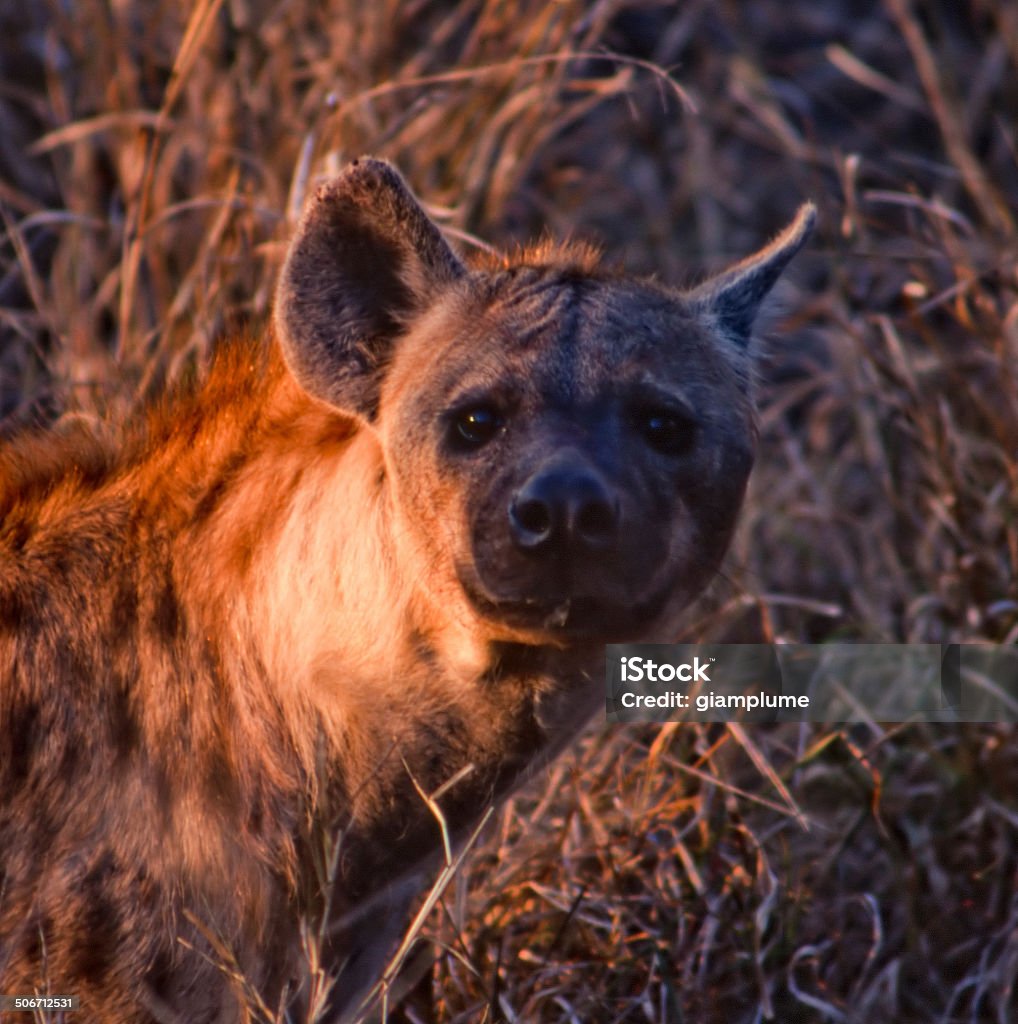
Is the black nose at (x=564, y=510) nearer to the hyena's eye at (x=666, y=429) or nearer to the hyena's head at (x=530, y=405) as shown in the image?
the hyena's head at (x=530, y=405)

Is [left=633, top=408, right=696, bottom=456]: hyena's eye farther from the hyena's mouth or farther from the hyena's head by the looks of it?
the hyena's mouth

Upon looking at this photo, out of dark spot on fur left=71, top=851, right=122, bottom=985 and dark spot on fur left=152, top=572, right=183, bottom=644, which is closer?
dark spot on fur left=71, top=851, right=122, bottom=985

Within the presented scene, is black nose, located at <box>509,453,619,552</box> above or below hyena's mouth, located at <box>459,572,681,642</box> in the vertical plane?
above

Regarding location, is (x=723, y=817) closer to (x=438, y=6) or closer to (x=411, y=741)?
(x=411, y=741)

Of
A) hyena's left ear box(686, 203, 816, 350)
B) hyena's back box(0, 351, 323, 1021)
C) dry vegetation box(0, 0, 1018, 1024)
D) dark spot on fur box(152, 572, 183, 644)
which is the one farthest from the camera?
dry vegetation box(0, 0, 1018, 1024)

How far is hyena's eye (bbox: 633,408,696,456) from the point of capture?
171 centimetres

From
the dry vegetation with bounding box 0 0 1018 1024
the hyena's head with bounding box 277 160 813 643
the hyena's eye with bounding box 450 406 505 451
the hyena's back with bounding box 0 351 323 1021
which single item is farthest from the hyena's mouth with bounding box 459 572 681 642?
the dry vegetation with bounding box 0 0 1018 1024

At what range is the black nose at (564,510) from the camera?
61.2 inches

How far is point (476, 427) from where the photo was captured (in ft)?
5.53

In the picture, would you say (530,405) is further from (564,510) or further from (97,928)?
(97,928)

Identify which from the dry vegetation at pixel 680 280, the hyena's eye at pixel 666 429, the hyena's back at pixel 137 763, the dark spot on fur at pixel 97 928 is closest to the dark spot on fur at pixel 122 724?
the hyena's back at pixel 137 763

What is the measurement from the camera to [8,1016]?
165cm

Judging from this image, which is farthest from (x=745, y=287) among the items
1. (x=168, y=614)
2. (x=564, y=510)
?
(x=168, y=614)

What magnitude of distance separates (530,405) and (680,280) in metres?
0.59
